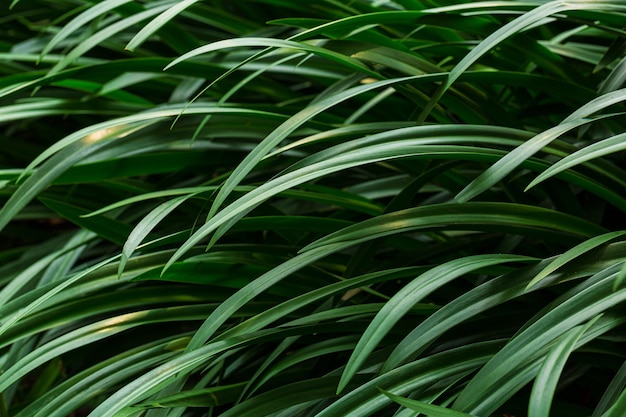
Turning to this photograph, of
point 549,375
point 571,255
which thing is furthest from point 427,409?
point 571,255

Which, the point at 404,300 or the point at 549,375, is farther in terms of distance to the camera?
the point at 404,300

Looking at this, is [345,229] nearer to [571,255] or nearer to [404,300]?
[404,300]

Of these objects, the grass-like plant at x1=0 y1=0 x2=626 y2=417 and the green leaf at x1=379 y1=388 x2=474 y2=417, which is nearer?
the green leaf at x1=379 y1=388 x2=474 y2=417

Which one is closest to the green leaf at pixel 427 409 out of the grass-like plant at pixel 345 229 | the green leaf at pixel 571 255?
the grass-like plant at pixel 345 229

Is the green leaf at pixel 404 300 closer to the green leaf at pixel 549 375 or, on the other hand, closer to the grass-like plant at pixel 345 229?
the grass-like plant at pixel 345 229

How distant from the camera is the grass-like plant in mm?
Result: 834

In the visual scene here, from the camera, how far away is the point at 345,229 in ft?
2.93

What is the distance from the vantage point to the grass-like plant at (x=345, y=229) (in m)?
0.83

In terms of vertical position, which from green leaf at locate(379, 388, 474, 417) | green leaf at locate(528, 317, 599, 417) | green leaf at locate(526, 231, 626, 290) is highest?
green leaf at locate(526, 231, 626, 290)

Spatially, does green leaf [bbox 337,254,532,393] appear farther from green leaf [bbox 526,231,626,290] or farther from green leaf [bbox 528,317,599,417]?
green leaf [bbox 528,317,599,417]

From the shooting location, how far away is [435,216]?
35.6 inches

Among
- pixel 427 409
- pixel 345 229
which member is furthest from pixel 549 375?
pixel 345 229

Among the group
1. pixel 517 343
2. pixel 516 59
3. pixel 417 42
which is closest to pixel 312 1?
pixel 417 42

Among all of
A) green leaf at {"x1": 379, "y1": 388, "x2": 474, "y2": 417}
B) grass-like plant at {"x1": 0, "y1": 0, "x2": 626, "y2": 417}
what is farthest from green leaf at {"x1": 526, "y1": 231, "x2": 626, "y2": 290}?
green leaf at {"x1": 379, "y1": 388, "x2": 474, "y2": 417}
